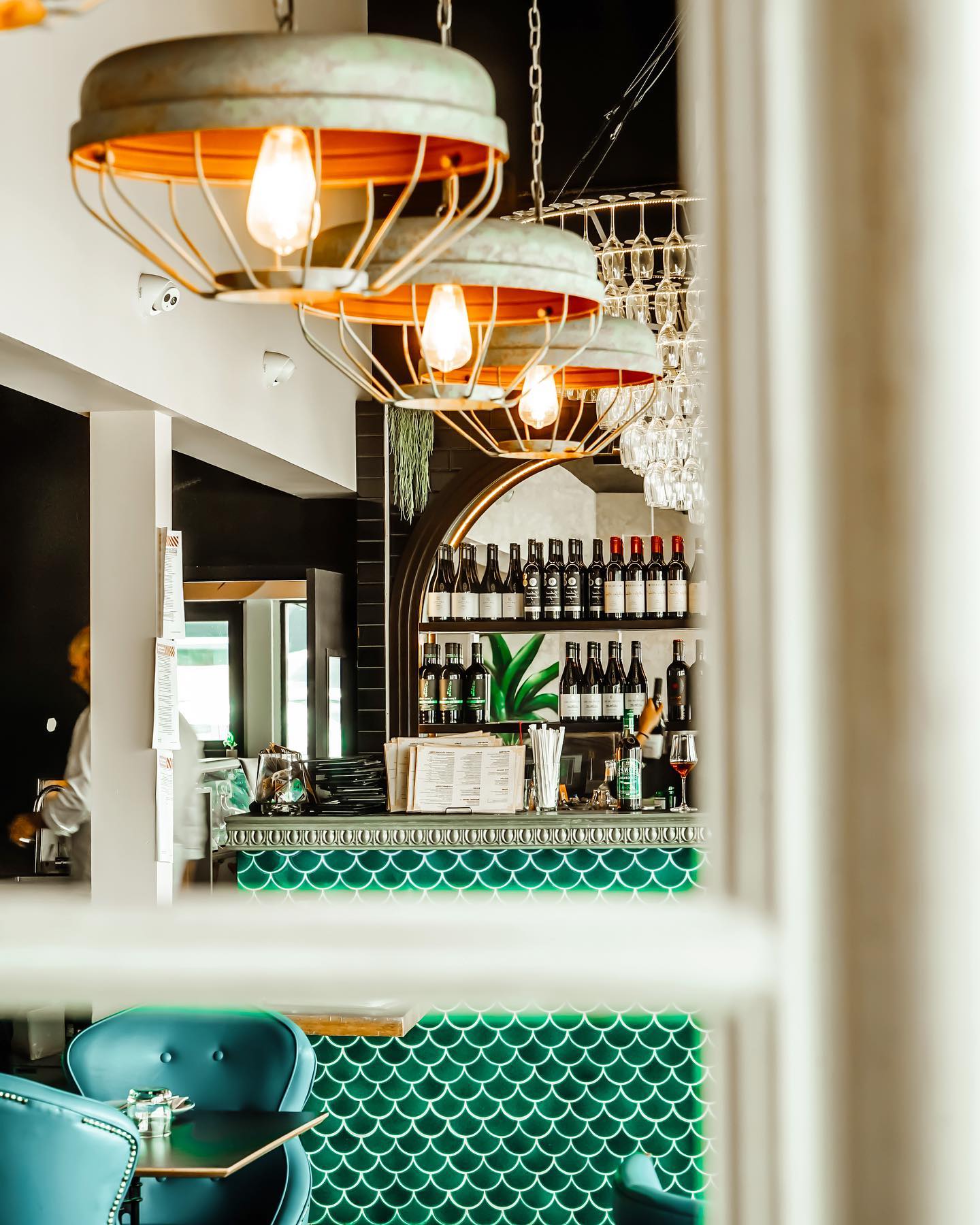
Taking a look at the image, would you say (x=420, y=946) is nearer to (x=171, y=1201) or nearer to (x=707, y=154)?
(x=707, y=154)

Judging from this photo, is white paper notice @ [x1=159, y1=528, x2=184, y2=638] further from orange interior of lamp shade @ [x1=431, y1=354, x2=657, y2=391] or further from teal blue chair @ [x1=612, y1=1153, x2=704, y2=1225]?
teal blue chair @ [x1=612, y1=1153, x2=704, y2=1225]

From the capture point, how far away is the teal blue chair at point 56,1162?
229cm

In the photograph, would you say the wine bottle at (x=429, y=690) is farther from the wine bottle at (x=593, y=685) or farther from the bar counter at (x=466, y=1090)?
the bar counter at (x=466, y=1090)

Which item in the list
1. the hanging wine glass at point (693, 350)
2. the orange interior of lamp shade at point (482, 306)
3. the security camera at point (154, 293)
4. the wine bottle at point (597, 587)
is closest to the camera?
the orange interior of lamp shade at point (482, 306)

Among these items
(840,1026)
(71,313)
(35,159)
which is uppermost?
(35,159)

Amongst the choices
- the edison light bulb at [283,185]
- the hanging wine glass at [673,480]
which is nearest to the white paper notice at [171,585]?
the hanging wine glass at [673,480]

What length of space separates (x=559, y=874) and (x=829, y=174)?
344 cm

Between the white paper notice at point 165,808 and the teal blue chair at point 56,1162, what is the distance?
222 centimetres

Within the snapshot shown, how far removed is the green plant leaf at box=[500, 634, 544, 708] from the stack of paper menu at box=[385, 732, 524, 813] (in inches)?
105

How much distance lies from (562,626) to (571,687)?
0.30 meters

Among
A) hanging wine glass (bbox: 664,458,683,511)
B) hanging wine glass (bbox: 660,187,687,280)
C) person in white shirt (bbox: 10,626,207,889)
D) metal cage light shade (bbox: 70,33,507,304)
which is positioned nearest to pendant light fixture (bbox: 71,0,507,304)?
metal cage light shade (bbox: 70,33,507,304)

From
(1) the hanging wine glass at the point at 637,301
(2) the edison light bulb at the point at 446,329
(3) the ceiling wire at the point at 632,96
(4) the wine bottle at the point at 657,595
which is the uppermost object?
(3) the ceiling wire at the point at 632,96

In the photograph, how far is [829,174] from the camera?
0.31 m

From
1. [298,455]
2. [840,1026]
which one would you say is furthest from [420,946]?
[298,455]
